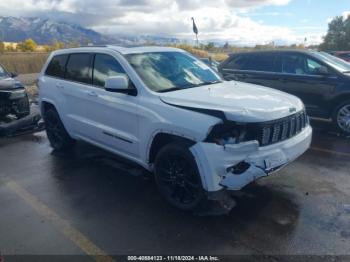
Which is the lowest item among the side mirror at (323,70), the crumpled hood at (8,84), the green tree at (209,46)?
the green tree at (209,46)

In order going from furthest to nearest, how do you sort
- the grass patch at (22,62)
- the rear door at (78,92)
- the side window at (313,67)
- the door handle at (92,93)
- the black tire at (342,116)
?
1. the grass patch at (22,62)
2. the side window at (313,67)
3. the black tire at (342,116)
4. the rear door at (78,92)
5. the door handle at (92,93)

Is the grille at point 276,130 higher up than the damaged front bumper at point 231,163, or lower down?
higher up

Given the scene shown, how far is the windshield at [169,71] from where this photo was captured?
182 inches

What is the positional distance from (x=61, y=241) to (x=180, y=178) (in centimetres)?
145

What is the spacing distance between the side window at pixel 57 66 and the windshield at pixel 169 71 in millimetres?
1850

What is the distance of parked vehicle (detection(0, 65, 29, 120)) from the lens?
8000mm

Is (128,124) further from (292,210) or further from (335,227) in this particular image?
(335,227)

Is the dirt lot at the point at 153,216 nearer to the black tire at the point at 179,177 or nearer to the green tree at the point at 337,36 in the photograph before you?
the black tire at the point at 179,177

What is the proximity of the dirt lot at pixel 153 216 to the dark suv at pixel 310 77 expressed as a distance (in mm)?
1907

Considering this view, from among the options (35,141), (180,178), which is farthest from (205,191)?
(35,141)

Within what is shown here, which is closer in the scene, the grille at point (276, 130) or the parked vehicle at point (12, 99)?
the grille at point (276, 130)

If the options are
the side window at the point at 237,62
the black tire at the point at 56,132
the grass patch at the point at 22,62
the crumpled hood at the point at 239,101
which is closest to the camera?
the crumpled hood at the point at 239,101

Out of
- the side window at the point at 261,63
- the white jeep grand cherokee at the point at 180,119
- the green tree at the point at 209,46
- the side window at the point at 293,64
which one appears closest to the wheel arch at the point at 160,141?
the white jeep grand cherokee at the point at 180,119

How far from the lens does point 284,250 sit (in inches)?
133
